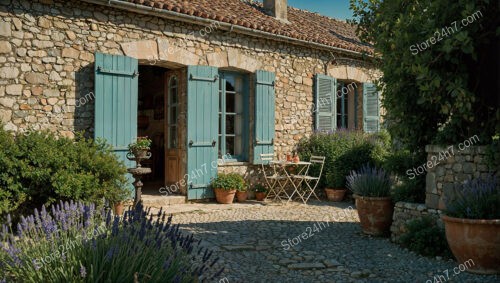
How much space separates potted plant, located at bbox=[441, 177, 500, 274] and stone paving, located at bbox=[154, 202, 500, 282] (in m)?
0.16

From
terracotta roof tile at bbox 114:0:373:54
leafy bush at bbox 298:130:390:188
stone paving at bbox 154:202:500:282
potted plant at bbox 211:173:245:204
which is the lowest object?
stone paving at bbox 154:202:500:282

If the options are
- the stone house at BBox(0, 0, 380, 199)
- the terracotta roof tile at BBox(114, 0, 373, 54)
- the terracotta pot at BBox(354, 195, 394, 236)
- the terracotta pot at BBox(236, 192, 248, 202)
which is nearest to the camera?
the terracotta pot at BBox(354, 195, 394, 236)

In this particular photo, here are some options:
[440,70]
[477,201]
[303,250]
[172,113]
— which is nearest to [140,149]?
[172,113]

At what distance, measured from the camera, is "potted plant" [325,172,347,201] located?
8445 millimetres

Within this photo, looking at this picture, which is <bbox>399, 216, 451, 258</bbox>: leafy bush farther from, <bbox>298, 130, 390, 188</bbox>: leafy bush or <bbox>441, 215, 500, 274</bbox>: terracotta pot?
<bbox>298, 130, 390, 188</bbox>: leafy bush

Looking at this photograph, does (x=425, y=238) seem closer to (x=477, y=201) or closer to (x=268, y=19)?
(x=477, y=201)

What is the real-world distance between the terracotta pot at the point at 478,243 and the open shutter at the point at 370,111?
6578 millimetres

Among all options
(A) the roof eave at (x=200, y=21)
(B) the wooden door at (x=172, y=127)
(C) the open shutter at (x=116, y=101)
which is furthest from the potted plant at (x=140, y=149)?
(A) the roof eave at (x=200, y=21)

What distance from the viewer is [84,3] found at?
645cm

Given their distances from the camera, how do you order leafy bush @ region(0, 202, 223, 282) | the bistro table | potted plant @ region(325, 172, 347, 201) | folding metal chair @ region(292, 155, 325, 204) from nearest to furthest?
leafy bush @ region(0, 202, 223, 282) → the bistro table → folding metal chair @ region(292, 155, 325, 204) → potted plant @ region(325, 172, 347, 201)

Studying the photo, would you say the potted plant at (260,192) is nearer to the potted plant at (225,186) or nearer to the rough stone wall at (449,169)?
the potted plant at (225,186)


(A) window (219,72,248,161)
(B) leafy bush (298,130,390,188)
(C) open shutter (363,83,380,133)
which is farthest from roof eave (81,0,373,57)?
(B) leafy bush (298,130,390,188)

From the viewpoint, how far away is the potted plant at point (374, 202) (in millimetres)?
5320

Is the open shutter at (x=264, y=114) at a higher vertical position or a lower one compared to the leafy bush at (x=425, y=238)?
higher
